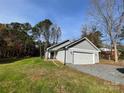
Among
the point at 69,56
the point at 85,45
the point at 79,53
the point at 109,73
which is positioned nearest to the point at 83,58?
the point at 79,53

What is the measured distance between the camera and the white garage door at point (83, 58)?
30203mm

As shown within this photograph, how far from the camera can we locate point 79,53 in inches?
1208

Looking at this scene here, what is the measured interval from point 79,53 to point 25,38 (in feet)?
104

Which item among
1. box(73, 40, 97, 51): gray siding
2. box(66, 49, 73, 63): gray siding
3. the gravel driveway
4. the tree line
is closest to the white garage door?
box(66, 49, 73, 63): gray siding

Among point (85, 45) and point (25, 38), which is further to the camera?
point (25, 38)

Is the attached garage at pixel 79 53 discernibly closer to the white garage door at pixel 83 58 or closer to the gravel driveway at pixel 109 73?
the white garage door at pixel 83 58

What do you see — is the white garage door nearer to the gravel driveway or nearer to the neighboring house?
the neighboring house

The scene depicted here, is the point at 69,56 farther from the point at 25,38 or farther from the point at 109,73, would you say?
the point at 25,38

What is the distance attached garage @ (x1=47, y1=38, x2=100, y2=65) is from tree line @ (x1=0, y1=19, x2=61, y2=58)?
24799 mm

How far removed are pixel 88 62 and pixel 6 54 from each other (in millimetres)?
34558

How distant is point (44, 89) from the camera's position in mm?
10281

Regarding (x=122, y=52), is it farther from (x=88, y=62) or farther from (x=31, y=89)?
(x=31, y=89)

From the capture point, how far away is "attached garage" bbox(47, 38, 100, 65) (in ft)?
97.0

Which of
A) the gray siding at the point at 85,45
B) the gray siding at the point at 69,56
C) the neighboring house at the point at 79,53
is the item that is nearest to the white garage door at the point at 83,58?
the neighboring house at the point at 79,53
